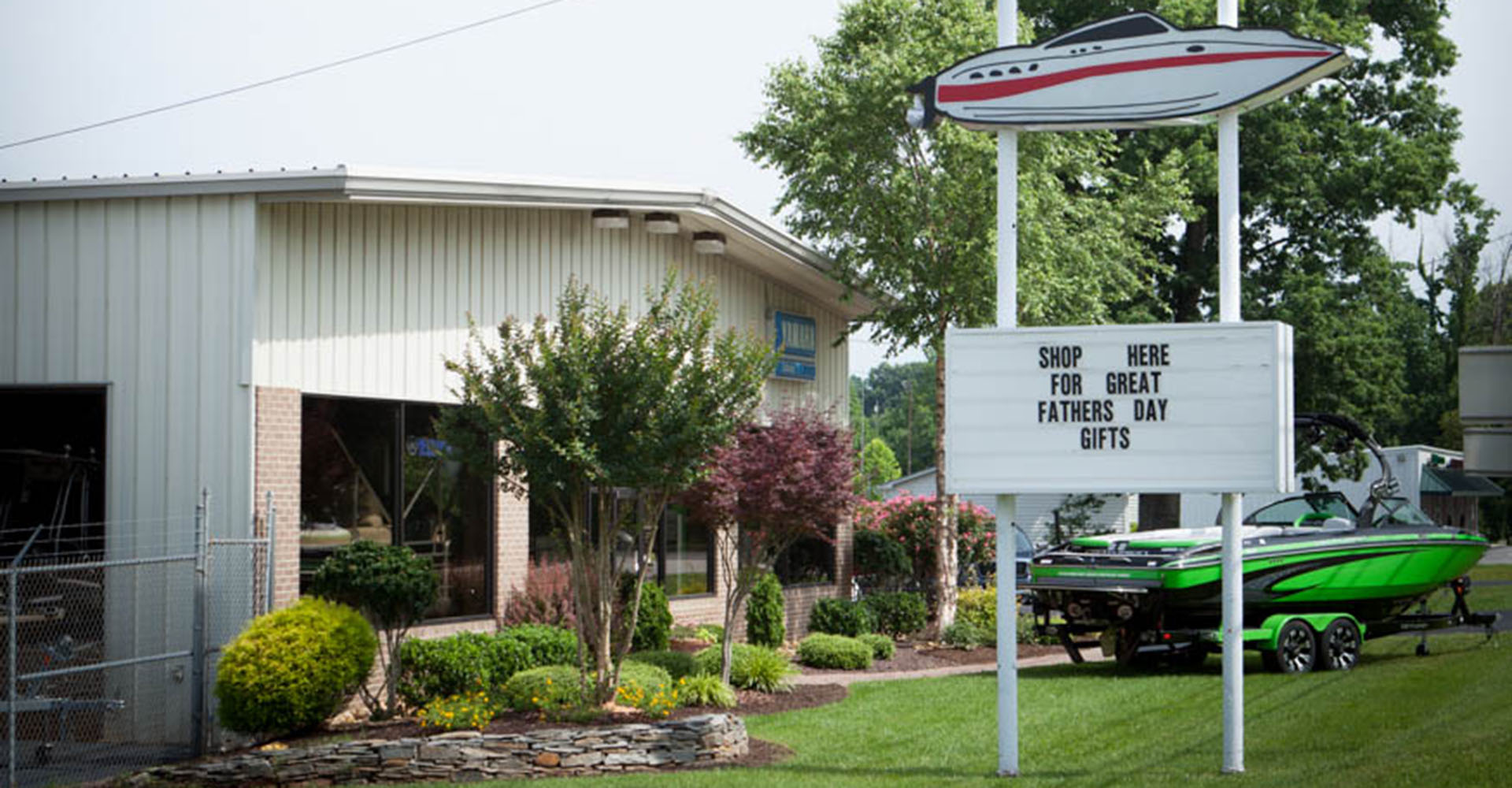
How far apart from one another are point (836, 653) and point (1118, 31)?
34.2ft

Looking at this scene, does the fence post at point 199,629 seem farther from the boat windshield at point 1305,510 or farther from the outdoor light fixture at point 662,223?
the boat windshield at point 1305,510

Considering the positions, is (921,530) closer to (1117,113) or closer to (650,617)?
(650,617)

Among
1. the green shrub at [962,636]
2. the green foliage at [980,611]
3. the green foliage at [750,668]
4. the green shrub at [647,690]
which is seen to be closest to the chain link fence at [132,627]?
the green shrub at [647,690]

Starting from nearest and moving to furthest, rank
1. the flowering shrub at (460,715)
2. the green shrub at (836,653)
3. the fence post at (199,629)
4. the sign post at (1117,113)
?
the sign post at (1117,113) → the flowering shrub at (460,715) → the fence post at (199,629) → the green shrub at (836,653)

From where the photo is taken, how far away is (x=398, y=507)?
1595 centimetres

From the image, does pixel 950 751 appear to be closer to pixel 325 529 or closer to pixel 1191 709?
pixel 1191 709

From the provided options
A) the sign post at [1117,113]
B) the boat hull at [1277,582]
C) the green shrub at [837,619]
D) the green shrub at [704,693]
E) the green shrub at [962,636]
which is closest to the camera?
the sign post at [1117,113]

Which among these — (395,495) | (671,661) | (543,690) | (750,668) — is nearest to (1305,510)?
(750,668)

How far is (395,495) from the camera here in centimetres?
1595

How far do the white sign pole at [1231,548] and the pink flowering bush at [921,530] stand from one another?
13771 mm

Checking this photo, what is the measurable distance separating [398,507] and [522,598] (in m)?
2.15

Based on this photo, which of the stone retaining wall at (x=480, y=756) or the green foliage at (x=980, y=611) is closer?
the stone retaining wall at (x=480, y=756)

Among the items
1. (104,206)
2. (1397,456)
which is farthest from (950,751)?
(1397,456)

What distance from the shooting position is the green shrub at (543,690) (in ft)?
46.2
